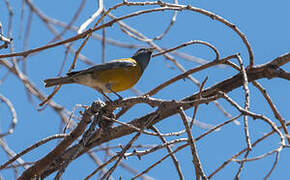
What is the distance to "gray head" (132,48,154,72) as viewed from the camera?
571 centimetres

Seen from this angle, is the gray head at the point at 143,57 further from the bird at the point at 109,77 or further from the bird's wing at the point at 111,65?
the bird at the point at 109,77

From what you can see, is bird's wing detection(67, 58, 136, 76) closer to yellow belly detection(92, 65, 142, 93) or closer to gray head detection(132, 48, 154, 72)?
yellow belly detection(92, 65, 142, 93)

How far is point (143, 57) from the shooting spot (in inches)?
232

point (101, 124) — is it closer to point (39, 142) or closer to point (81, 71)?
point (39, 142)

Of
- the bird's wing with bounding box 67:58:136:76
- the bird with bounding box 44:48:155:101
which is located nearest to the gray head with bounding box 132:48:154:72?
the bird's wing with bounding box 67:58:136:76

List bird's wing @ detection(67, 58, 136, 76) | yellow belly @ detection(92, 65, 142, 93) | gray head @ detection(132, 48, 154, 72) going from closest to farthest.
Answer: bird's wing @ detection(67, 58, 136, 76), yellow belly @ detection(92, 65, 142, 93), gray head @ detection(132, 48, 154, 72)

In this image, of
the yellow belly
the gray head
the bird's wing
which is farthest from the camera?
the gray head

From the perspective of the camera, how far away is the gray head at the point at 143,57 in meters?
5.71

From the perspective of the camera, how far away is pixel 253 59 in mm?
3438

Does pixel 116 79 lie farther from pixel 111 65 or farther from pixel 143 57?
pixel 143 57

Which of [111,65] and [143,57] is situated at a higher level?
[143,57]

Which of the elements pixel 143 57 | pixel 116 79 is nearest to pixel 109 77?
pixel 116 79

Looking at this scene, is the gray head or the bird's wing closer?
the bird's wing

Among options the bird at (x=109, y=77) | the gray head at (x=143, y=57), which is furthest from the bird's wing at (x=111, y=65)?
the gray head at (x=143, y=57)
